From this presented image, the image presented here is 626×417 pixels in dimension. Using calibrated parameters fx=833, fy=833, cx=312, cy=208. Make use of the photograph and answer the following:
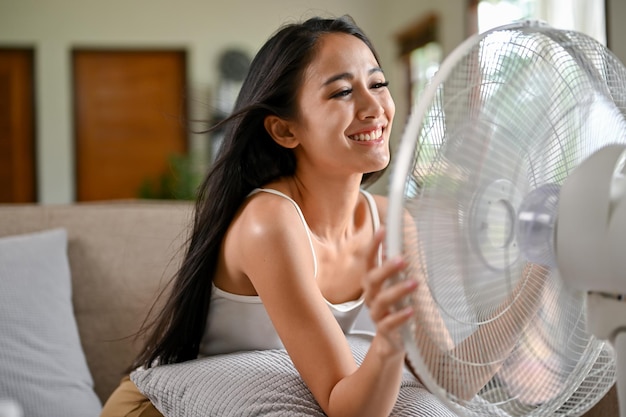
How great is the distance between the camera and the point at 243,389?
1.18 metres

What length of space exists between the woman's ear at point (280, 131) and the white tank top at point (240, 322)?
92 mm

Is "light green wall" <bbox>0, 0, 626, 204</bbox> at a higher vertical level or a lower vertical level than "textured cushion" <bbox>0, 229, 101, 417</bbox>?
higher

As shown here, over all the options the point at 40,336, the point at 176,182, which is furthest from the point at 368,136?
the point at 176,182

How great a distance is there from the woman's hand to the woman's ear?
60 cm

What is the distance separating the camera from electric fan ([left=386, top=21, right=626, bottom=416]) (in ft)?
2.48

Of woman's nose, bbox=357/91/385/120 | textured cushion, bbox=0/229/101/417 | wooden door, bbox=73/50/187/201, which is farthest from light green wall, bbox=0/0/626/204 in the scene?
woman's nose, bbox=357/91/385/120

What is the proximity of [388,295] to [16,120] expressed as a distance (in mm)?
6900

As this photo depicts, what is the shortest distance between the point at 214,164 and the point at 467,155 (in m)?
0.71

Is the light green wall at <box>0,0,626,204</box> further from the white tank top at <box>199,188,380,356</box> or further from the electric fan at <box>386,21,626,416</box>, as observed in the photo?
the electric fan at <box>386,21,626,416</box>

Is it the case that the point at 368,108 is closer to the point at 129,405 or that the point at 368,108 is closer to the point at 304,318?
the point at 304,318

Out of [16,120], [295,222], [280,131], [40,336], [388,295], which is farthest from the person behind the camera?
[16,120]

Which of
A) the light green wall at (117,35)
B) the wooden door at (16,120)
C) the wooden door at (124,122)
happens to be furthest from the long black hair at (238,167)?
the wooden door at (16,120)

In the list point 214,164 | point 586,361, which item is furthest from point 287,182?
point 586,361

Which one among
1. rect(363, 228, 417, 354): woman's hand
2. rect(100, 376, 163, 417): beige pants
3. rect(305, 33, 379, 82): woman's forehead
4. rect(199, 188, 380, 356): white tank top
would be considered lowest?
rect(100, 376, 163, 417): beige pants
